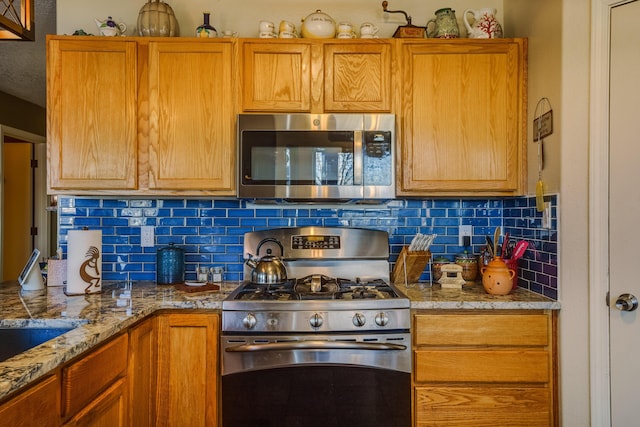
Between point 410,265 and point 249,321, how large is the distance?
3.02ft

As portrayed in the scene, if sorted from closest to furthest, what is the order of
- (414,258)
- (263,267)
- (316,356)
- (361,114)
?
(316,356) < (263,267) < (361,114) < (414,258)

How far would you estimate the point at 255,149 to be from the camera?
196 cm

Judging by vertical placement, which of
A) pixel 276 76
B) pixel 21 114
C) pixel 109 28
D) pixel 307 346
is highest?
pixel 21 114

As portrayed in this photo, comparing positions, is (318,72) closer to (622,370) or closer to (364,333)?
(364,333)

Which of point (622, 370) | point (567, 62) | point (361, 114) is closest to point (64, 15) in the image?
point (361, 114)

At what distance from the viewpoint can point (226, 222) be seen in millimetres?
2299

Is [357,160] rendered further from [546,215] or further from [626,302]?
[626,302]

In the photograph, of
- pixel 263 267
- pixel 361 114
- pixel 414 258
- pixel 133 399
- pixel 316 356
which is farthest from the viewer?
pixel 414 258

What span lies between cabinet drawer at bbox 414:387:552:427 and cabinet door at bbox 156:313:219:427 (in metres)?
0.89

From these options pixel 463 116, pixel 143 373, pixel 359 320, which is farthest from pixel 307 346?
pixel 463 116

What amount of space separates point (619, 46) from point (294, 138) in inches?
54.8

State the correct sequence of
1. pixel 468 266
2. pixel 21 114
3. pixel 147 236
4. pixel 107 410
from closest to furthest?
pixel 107 410, pixel 468 266, pixel 147 236, pixel 21 114

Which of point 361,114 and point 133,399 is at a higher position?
point 361,114

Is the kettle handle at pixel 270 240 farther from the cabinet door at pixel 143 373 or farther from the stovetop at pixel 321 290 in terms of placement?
the cabinet door at pixel 143 373
